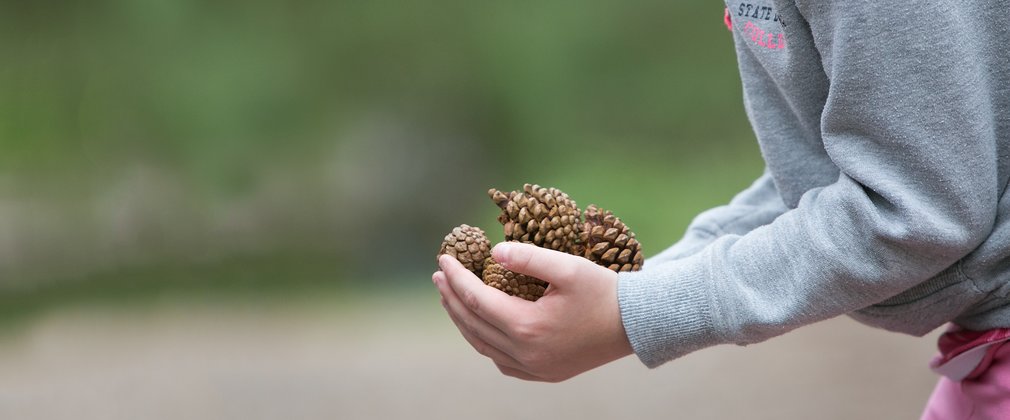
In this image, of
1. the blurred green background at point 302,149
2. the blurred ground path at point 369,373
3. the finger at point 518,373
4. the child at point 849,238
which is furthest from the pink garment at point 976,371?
the blurred green background at point 302,149

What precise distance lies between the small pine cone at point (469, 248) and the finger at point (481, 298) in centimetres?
3

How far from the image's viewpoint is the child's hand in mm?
486

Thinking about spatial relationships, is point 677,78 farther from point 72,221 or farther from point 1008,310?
point 1008,310

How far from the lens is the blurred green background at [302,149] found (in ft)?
7.49

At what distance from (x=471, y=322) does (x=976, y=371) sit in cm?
28

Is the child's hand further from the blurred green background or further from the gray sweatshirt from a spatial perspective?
the blurred green background

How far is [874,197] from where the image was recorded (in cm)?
45

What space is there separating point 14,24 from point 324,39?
731mm

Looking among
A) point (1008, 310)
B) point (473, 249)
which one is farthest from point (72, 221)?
point (1008, 310)

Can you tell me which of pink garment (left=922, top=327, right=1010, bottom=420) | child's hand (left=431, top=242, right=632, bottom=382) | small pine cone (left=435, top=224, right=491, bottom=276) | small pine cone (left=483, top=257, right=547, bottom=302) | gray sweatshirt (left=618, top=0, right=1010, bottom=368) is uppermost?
small pine cone (left=435, top=224, right=491, bottom=276)

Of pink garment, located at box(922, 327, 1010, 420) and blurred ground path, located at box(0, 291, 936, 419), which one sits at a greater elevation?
blurred ground path, located at box(0, 291, 936, 419)

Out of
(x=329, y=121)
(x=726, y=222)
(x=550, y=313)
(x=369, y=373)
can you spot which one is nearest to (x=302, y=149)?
(x=329, y=121)

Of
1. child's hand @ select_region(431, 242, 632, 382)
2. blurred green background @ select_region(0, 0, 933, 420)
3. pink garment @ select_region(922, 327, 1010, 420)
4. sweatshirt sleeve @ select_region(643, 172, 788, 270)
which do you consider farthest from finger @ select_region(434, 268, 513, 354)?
blurred green background @ select_region(0, 0, 933, 420)

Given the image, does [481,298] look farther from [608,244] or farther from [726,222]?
[726,222]
